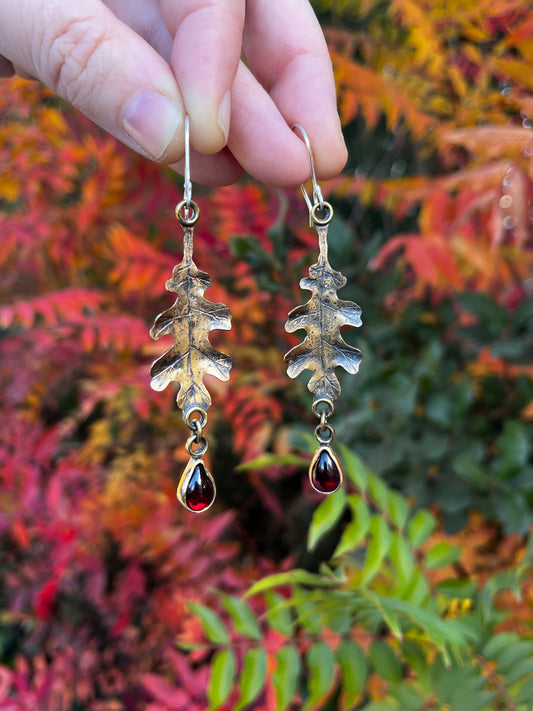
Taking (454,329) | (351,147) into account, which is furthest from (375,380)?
(351,147)

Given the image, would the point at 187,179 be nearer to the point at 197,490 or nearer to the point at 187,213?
the point at 187,213

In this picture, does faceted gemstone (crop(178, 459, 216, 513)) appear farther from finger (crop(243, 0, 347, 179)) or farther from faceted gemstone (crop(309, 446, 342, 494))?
finger (crop(243, 0, 347, 179))

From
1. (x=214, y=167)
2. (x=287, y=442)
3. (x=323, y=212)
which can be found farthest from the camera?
(x=287, y=442)

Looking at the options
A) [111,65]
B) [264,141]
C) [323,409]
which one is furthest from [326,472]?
[111,65]

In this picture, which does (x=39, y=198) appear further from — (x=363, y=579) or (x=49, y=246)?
(x=363, y=579)

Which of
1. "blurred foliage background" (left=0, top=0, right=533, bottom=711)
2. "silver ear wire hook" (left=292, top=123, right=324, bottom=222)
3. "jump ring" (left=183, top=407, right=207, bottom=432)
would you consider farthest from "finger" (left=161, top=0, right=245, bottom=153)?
"blurred foliage background" (left=0, top=0, right=533, bottom=711)

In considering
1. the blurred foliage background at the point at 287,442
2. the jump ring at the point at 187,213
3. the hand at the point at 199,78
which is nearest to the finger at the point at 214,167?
the hand at the point at 199,78
